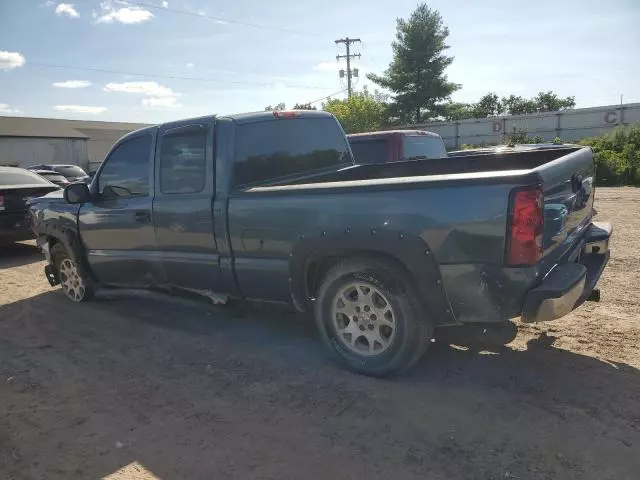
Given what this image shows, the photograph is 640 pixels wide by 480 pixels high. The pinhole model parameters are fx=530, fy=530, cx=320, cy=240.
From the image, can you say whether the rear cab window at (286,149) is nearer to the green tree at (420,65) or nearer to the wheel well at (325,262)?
the wheel well at (325,262)

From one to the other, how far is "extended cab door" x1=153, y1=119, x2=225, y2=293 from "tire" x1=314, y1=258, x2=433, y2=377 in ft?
3.76

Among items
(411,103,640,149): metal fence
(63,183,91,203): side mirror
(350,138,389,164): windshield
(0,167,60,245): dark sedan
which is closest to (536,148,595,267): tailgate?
(350,138,389,164): windshield

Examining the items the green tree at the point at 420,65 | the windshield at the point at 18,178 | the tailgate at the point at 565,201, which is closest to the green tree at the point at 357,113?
the green tree at the point at 420,65

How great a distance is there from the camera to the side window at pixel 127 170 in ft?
16.4

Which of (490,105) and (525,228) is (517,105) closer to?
(490,105)

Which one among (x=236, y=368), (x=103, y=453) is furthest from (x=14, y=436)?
(x=236, y=368)

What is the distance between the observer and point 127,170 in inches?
204

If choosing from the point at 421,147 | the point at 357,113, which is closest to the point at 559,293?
the point at 421,147

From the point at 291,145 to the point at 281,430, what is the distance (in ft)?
8.53

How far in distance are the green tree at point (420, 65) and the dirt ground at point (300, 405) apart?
44.6 meters

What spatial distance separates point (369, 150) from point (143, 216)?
372cm

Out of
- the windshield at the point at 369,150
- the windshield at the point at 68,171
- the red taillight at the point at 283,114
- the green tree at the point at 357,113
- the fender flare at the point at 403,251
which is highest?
the green tree at the point at 357,113

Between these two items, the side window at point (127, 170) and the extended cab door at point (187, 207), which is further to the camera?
the side window at point (127, 170)

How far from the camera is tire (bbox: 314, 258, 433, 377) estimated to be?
3523 mm
